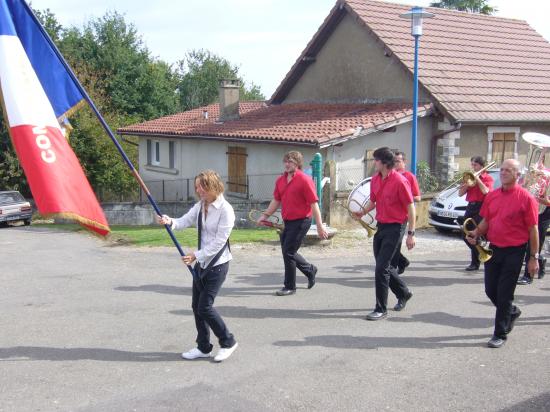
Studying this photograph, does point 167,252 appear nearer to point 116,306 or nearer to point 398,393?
point 116,306

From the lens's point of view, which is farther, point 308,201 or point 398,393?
point 308,201

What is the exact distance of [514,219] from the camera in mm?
5883

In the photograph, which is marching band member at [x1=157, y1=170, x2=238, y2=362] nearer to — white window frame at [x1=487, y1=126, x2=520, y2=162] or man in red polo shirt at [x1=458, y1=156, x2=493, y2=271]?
man in red polo shirt at [x1=458, y1=156, x2=493, y2=271]

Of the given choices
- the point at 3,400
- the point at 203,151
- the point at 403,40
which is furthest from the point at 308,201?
the point at 203,151

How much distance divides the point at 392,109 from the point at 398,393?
1501 cm

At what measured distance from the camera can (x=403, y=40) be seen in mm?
20781

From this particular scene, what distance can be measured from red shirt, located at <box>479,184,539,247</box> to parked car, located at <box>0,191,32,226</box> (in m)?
21.0

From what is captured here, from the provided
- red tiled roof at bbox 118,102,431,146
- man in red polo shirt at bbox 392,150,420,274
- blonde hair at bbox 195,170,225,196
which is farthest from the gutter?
blonde hair at bbox 195,170,225,196

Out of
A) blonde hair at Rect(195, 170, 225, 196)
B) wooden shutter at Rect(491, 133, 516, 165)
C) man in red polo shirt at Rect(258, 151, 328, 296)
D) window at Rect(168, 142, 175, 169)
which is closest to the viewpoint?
blonde hair at Rect(195, 170, 225, 196)

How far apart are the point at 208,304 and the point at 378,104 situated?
52.3 ft

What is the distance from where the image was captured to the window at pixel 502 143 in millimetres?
19539

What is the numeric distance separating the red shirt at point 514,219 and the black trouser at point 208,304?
8.38 ft

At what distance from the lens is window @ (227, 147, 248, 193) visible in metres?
21.8

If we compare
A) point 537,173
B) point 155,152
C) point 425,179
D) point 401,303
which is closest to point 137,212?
point 155,152
